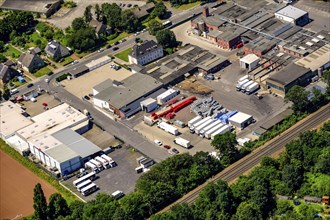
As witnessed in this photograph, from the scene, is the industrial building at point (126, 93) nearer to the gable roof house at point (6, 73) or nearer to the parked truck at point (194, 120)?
the parked truck at point (194, 120)

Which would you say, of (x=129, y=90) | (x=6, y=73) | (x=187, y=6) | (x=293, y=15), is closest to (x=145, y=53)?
(x=129, y=90)

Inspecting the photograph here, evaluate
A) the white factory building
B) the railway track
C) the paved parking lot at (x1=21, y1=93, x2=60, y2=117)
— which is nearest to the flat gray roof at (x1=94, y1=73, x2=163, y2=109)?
the white factory building

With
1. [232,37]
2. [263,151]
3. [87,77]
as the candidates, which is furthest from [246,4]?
[263,151]

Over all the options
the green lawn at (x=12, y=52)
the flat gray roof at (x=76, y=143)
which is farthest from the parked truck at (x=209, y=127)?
the green lawn at (x=12, y=52)

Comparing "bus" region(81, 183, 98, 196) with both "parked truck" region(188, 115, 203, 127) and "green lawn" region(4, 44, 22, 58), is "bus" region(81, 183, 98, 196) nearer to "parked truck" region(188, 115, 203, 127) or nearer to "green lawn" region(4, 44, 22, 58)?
"parked truck" region(188, 115, 203, 127)

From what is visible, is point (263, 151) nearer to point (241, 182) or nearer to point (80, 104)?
point (241, 182)

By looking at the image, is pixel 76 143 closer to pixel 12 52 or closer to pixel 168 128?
pixel 168 128
